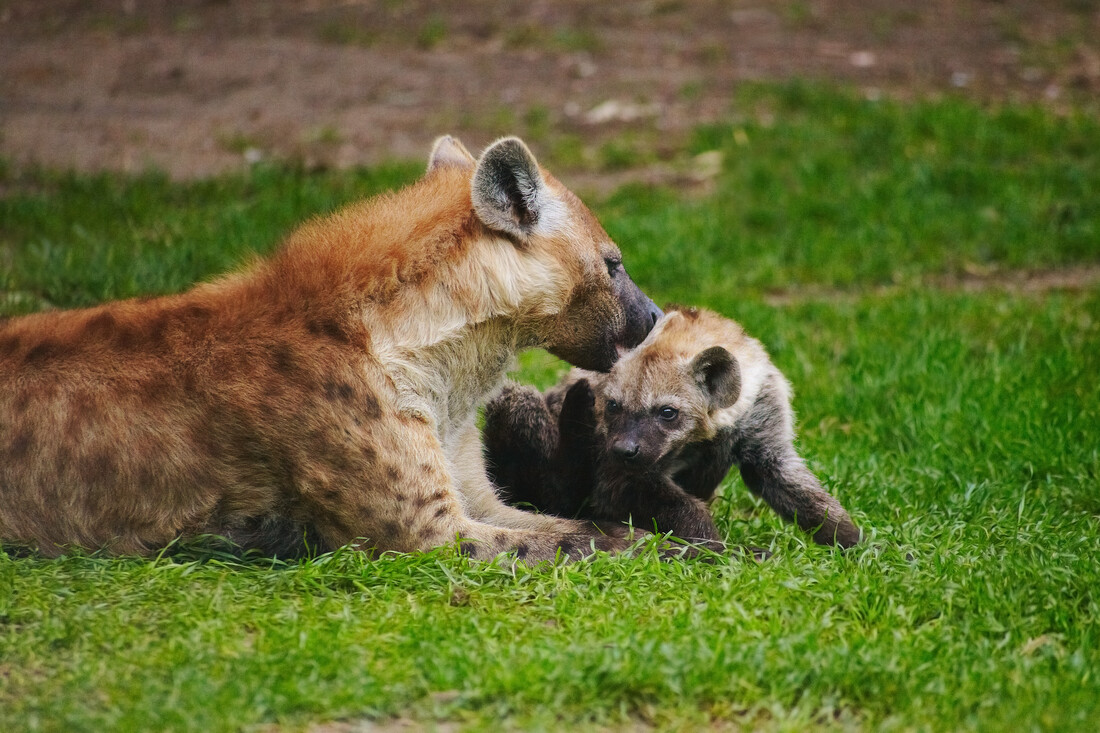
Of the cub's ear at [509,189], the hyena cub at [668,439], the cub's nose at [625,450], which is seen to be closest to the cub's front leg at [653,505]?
the hyena cub at [668,439]

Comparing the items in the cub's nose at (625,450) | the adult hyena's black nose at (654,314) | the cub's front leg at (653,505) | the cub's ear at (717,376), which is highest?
the adult hyena's black nose at (654,314)

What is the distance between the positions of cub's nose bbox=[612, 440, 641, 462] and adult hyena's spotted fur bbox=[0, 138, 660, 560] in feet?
1.06

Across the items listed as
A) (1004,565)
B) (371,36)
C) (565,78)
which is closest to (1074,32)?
(565,78)

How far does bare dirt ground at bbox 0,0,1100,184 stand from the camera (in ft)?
28.8

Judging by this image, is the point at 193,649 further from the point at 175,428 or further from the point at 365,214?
the point at 365,214

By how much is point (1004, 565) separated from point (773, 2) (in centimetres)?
915

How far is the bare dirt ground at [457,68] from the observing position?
8.78m

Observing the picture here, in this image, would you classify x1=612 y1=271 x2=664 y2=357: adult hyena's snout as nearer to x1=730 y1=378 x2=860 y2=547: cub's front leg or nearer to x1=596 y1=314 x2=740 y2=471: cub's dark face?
x1=596 y1=314 x2=740 y2=471: cub's dark face

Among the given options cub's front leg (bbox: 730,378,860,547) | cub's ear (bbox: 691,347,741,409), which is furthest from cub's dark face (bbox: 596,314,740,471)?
cub's front leg (bbox: 730,378,860,547)

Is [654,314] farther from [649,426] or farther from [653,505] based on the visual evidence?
[653,505]

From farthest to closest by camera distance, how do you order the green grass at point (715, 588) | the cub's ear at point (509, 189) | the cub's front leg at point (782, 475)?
the cub's front leg at point (782, 475), the cub's ear at point (509, 189), the green grass at point (715, 588)

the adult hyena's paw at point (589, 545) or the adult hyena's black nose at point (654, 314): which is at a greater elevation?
the adult hyena's black nose at point (654, 314)

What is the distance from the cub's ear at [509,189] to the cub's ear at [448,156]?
1.59ft

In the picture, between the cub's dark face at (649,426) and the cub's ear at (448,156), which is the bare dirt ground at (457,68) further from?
the cub's dark face at (649,426)
